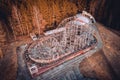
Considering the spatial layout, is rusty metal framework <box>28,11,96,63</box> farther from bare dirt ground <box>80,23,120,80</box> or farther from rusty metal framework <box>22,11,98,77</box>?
bare dirt ground <box>80,23,120,80</box>

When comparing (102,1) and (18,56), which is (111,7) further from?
(18,56)

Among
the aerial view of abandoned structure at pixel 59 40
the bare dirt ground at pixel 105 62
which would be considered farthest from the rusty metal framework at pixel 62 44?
the bare dirt ground at pixel 105 62

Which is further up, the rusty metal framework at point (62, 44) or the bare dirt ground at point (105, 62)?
the rusty metal framework at point (62, 44)

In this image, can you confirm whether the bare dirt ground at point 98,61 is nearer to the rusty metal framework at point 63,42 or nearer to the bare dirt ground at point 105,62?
the bare dirt ground at point 105,62

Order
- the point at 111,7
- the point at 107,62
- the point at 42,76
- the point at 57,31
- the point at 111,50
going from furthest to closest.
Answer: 1. the point at 111,7
2. the point at 57,31
3. the point at 111,50
4. the point at 107,62
5. the point at 42,76

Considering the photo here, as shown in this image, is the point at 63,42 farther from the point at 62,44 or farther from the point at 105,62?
the point at 105,62

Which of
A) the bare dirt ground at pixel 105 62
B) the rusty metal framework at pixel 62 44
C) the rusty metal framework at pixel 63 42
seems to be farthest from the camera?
the rusty metal framework at pixel 63 42

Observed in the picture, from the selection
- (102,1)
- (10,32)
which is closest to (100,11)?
(102,1)

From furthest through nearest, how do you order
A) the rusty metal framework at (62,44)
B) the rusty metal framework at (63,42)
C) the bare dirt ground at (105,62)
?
the rusty metal framework at (63,42) → the rusty metal framework at (62,44) → the bare dirt ground at (105,62)
